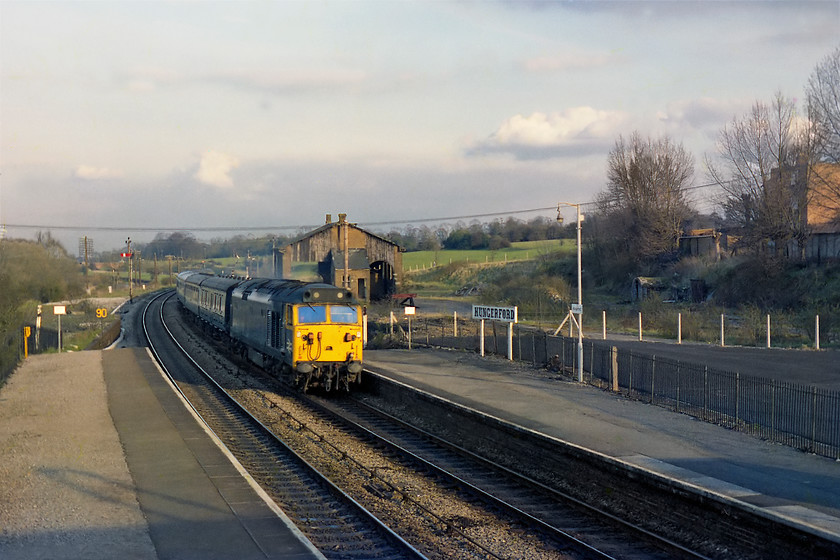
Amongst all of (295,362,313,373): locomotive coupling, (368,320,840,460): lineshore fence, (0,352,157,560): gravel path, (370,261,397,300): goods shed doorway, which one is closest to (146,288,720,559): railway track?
(295,362,313,373): locomotive coupling

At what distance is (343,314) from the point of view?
2106cm

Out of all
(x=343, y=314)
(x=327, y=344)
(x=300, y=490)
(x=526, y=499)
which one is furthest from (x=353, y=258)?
(x=526, y=499)

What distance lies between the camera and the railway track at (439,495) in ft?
31.8

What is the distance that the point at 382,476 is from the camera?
1322 centimetres

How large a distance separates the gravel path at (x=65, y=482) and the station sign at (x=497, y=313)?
12.5 meters

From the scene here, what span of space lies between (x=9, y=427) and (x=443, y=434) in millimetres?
9743

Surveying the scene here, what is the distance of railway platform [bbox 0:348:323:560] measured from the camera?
8.48m

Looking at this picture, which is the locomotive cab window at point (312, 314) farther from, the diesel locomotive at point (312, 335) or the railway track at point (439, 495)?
the railway track at point (439, 495)

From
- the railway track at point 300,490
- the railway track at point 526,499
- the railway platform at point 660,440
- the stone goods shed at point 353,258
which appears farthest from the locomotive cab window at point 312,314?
the stone goods shed at point 353,258

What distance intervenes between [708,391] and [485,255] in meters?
86.5

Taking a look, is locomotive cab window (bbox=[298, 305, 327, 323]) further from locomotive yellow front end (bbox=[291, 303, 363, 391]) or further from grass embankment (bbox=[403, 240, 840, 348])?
grass embankment (bbox=[403, 240, 840, 348])

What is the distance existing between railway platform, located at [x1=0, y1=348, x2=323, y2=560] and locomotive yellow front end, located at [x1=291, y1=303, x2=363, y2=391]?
11.7 feet

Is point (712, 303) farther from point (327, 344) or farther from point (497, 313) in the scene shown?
point (327, 344)

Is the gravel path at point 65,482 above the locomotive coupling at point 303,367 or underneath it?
underneath
